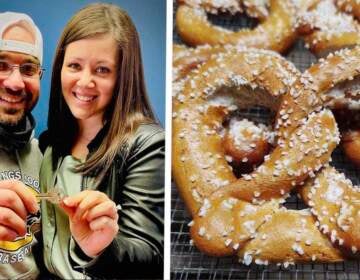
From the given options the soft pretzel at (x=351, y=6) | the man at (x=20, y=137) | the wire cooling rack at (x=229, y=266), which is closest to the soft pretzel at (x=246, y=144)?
the wire cooling rack at (x=229, y=266)

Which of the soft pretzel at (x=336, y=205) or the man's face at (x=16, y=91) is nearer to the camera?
→ the soft pretzel at (x=336, y=205)

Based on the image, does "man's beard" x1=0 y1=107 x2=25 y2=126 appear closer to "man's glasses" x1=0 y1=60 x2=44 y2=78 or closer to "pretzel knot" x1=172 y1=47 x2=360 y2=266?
"man's glasses" x1=0 y1=60 x2=44 y2=78

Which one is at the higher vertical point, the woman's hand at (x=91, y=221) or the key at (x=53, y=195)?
the key at (x=53, y=195)

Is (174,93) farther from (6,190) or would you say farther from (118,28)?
(6,190)

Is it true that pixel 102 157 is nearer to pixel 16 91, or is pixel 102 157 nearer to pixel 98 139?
pixel 98 139

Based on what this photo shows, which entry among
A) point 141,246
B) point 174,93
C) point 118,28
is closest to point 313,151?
point 174,93

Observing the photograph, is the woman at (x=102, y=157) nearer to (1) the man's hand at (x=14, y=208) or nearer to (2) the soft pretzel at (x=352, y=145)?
(1) the man's hand at (x=14, y=208)
